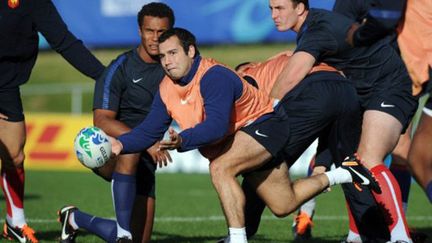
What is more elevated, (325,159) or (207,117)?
(207,117)

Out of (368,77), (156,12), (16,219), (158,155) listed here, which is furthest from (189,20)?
(158,155)

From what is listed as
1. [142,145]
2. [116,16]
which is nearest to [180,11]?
[116,16]

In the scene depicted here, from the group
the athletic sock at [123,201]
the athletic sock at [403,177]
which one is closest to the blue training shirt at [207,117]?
the athletic sock at [123,201]

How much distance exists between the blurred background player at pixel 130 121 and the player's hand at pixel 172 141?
98cm

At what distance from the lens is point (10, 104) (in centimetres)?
990

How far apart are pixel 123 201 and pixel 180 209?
4823 mm

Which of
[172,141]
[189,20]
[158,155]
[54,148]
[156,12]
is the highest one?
[156,12]

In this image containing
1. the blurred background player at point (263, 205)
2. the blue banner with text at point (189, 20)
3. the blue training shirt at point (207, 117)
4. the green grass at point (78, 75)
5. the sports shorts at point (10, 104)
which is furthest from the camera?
the green grass at point (78, 75)

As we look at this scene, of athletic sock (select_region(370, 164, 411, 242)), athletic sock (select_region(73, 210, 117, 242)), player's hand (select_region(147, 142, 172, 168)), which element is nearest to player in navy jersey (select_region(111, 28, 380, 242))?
athletic sock (select_region(370, 164, 411, 242))

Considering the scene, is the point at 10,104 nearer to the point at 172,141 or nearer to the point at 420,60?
the point at 172,141

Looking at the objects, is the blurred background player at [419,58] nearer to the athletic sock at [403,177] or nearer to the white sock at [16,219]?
the athletic sock at [403,177]

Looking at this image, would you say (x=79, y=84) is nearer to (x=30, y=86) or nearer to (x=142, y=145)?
(x=30, y=86)

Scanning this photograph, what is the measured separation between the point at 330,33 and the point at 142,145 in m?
1.83

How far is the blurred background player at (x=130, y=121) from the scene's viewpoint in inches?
345
